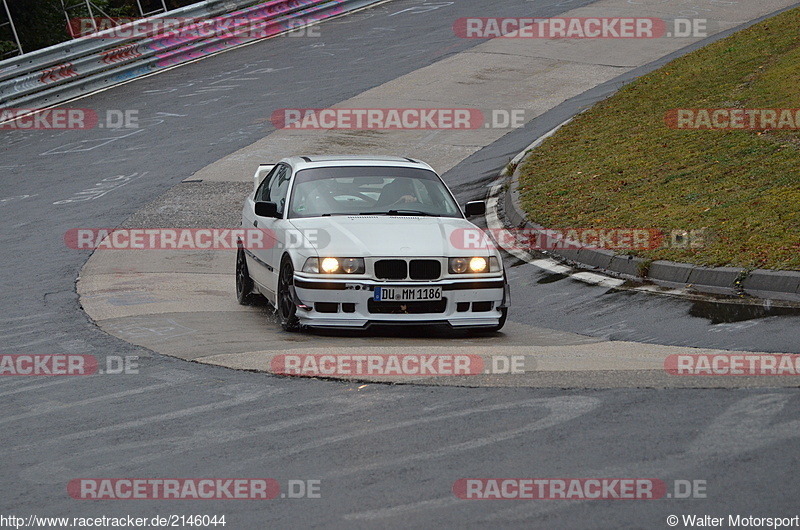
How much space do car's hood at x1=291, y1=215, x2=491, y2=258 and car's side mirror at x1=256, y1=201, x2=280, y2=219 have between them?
410mm

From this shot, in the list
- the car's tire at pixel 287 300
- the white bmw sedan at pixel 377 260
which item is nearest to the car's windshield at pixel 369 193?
the white bmw sedan at pixel 377 260

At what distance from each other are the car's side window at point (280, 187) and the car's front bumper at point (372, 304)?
158 cm

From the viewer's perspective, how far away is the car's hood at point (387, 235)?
9891 mm

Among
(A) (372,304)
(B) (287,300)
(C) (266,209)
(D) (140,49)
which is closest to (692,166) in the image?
(C) (266,209)

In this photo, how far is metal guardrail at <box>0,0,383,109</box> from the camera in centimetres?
2442

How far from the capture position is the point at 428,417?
7152mm

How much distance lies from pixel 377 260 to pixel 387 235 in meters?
0.36

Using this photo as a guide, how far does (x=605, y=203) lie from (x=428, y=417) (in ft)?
28.7

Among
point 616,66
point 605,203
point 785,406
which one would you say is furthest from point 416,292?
point 616,66

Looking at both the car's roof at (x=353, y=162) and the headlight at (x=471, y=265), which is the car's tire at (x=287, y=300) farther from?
the car's roof at (x=353, y=162)

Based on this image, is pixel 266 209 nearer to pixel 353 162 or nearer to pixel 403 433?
pixel 353 162

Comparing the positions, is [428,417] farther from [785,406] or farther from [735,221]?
[735,221]

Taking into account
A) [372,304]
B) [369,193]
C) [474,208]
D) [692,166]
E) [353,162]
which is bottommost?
[692,166]

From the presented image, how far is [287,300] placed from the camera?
10250 millimetres
